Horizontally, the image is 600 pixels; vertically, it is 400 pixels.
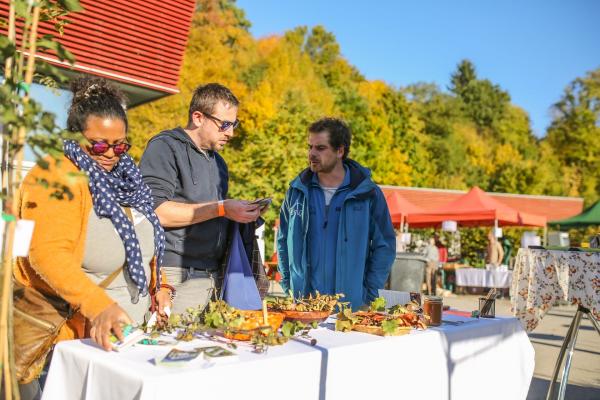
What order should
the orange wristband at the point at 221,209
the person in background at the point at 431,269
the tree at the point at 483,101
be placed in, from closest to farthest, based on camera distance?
the orange wristband at the point at 221,209 < the person in background at the point at 431,269 < the tree at the point at 483,101

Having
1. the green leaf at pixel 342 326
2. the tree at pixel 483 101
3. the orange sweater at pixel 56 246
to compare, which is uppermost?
the tree at pixel 483 101

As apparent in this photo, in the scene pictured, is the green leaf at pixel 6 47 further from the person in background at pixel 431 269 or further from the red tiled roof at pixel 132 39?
the person in background at pixel 431 269

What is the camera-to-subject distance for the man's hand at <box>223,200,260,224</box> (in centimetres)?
264

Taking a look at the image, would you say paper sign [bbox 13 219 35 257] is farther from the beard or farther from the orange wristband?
the beard

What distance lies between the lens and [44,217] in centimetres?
180

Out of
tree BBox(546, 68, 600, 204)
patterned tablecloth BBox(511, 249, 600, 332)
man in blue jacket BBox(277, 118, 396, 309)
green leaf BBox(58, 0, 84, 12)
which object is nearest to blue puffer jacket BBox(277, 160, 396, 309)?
man in blue jacket BBox(277, 118, 396, 309)

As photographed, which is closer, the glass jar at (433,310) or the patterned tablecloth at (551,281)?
the glass jar at (433,310)

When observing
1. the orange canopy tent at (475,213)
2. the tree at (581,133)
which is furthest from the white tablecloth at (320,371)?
the tree at (581,133)

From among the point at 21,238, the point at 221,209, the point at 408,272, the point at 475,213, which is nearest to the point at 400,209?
the point at 475,213

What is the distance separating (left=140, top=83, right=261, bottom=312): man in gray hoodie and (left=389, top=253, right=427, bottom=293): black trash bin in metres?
8.15

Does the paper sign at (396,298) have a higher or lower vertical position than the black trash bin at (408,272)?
higher

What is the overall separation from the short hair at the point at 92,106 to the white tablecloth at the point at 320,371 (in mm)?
766

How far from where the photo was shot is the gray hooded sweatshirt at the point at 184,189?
2.80 metres

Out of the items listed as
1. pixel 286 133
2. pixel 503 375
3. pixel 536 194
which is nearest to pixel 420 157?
pixel 536 194
